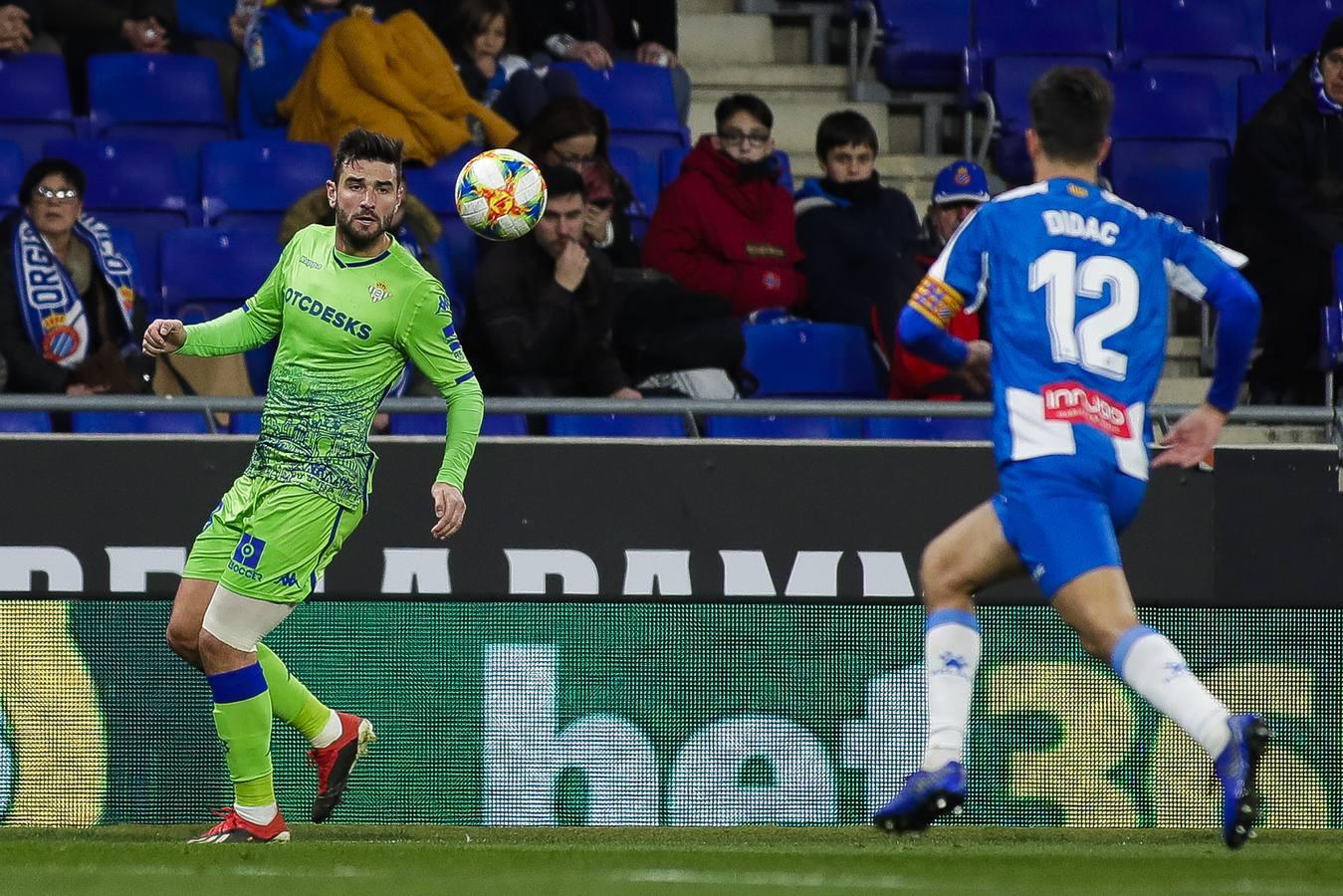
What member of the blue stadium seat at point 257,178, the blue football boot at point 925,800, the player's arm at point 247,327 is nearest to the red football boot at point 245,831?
the player's arm at point 247,327

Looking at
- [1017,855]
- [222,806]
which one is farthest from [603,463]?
[1017,855]

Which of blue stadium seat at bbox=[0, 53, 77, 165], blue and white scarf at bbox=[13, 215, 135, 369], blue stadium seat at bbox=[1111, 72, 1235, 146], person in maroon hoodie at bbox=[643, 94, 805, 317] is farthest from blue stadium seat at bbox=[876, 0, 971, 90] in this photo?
blue and white scarf at bbox=[13, 215, 135, 369]

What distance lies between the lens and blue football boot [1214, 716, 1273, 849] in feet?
14.9

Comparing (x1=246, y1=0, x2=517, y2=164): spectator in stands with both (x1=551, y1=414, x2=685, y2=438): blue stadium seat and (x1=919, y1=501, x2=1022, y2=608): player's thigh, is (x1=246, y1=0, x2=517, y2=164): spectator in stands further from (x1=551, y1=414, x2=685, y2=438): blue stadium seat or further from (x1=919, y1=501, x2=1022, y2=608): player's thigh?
(x1=919, y1=501, x2=1022, y2=608): player's thigh

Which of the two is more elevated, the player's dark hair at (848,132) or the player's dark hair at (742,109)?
the player's dark hair at (742,109)

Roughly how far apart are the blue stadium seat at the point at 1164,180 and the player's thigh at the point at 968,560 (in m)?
5.78

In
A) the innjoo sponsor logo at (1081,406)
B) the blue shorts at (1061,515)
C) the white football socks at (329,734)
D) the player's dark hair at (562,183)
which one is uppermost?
the player's dark hair at (562,183)

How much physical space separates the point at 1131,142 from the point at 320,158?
4145 mm

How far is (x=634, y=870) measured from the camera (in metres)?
5.07

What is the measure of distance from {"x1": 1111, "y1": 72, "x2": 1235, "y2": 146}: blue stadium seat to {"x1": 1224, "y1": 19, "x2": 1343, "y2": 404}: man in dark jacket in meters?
1.21

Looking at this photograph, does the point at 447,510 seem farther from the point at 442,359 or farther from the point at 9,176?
the point at 9,176

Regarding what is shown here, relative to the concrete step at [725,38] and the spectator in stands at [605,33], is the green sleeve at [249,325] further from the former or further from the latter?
the concrete step at [725,38]

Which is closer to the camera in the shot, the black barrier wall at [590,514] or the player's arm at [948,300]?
the player's arm at [948,300]

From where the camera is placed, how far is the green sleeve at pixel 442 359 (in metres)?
6.11
